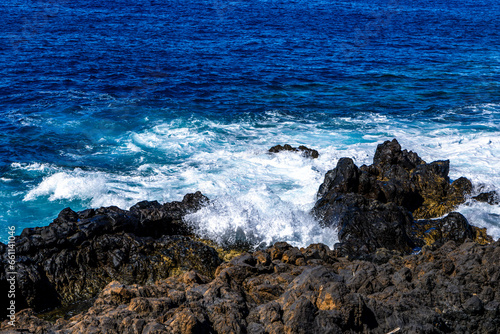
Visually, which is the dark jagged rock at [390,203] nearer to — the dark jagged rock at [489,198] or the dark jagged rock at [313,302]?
the dark jagged rock at [489,198]

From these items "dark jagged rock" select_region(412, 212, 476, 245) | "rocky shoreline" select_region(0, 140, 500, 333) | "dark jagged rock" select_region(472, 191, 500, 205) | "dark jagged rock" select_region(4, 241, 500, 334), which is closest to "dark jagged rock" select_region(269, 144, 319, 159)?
"rocky shoreline" select_region(0, 140, 500, 333)

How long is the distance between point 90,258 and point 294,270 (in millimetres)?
4972

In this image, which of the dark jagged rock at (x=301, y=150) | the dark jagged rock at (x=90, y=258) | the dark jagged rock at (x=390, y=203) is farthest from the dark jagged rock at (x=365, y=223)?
the dark jagged rock at (x=301, y=150)

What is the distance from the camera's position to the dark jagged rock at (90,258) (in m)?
10.0

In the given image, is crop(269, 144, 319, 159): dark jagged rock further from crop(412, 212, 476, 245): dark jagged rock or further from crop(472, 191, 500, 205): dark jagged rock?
crop(412, 212, 476, 245): dark jagged rock

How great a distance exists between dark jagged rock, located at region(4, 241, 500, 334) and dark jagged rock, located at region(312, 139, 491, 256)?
338cm

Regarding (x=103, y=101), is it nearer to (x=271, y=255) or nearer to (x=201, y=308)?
(x=271, y=255)

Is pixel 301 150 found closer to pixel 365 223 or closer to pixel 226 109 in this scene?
pixel 226 109

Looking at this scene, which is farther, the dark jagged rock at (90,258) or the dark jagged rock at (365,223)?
the dark jagged rock at (365,223)

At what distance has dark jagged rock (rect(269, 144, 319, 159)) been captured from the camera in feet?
66.6

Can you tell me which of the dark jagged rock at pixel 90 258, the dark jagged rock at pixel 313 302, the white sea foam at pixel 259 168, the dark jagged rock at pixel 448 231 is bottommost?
the white sea foam at pixel 259 168

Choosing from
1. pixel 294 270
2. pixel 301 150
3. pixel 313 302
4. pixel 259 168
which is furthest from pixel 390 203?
pixel 313 302

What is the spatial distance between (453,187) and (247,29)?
1400 inches

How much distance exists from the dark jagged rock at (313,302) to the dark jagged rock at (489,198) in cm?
722
